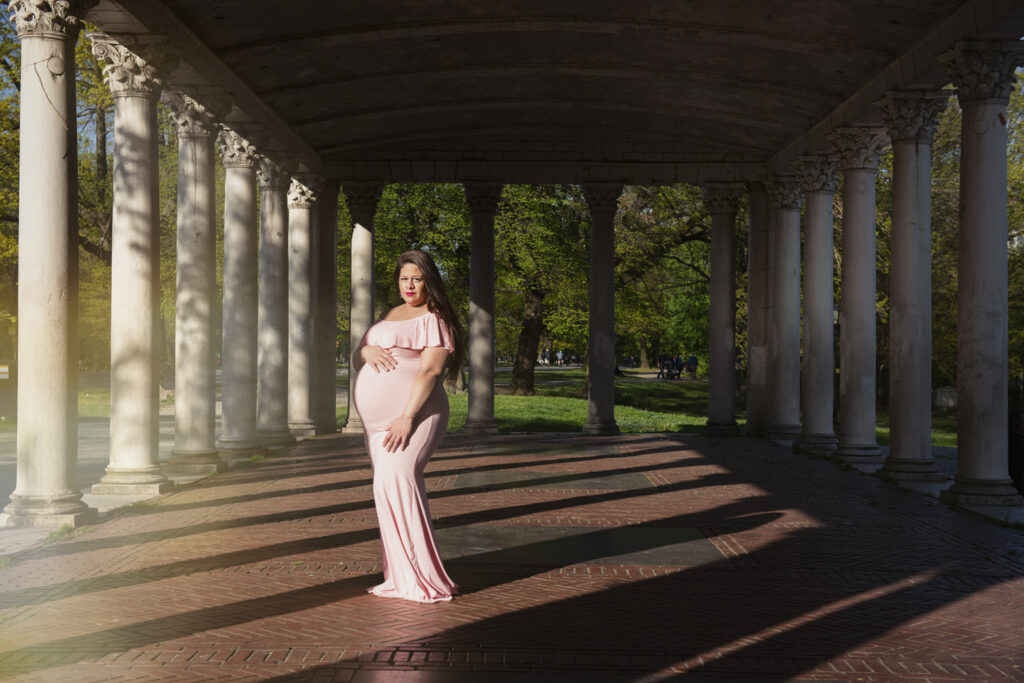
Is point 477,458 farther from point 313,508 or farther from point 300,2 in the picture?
point 300,2

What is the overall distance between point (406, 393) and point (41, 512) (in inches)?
232

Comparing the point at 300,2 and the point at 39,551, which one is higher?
the point at 300,2

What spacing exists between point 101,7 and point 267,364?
36.0 feet

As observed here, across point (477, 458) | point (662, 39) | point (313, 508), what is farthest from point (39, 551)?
point (662, 39)

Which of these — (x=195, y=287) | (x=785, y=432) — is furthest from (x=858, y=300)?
(x=195, y=287)

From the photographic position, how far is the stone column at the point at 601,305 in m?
28.1

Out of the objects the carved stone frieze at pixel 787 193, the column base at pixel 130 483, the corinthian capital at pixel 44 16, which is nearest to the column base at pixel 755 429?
the carved stone frieze at pixel 787 193

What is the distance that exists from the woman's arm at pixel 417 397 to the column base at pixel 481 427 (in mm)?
19632

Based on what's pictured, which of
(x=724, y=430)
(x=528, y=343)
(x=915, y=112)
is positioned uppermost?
(x=915, y=112)

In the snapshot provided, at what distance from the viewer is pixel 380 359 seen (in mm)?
8914

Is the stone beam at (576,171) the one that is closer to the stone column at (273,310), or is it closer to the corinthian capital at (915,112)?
the stone column at (273,310)

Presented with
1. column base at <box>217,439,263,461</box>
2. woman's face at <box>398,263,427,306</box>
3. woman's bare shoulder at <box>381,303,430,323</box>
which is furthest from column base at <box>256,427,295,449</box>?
woman's face at <box>398,263,427,306</box>

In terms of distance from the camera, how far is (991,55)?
1509cm

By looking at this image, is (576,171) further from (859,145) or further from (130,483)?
(130,483)
